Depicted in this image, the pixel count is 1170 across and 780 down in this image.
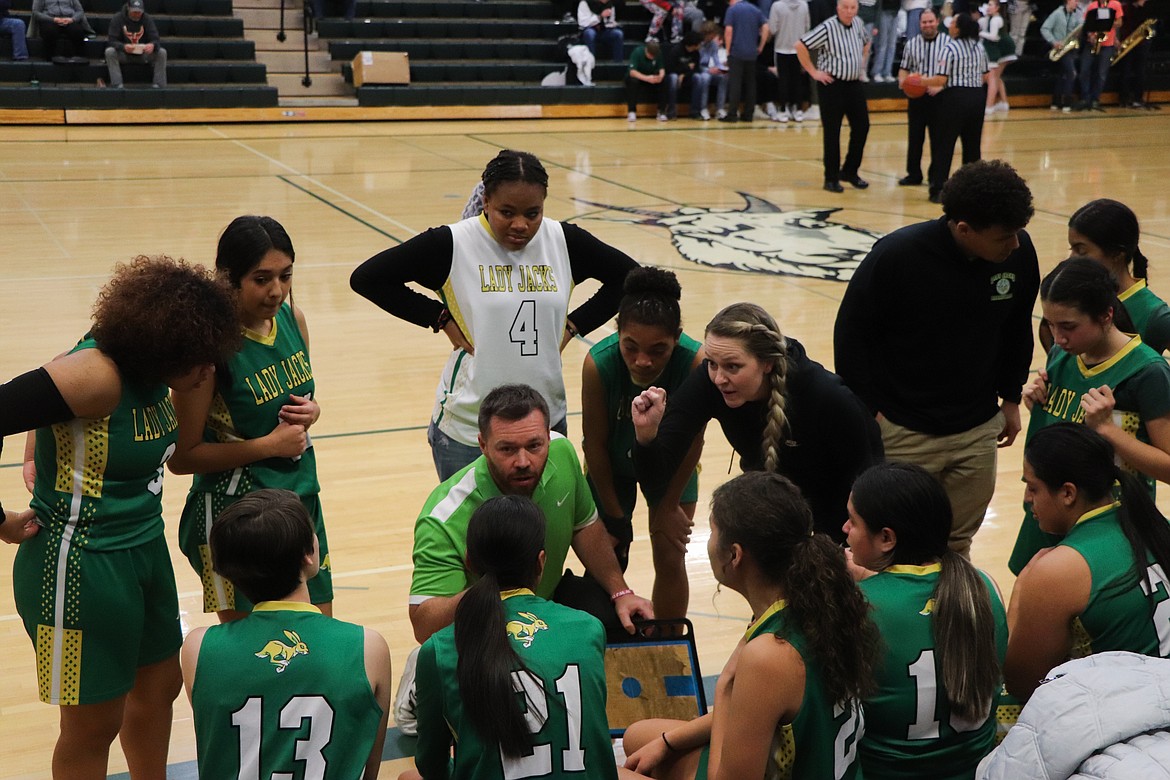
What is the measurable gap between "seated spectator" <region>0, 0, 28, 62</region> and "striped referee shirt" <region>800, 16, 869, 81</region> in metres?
10.6

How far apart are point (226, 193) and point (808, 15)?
9.68 m

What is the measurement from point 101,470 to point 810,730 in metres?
1.62

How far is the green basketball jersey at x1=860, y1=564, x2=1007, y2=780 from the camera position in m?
2.35

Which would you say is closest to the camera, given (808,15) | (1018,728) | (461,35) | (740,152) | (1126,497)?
(1018,728)

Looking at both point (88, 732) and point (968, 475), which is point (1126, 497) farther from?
point (88, 732)

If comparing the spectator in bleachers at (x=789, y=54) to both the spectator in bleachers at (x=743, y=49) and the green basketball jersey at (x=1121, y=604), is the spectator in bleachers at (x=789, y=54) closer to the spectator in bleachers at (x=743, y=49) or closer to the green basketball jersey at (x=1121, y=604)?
the spectator in bleachers at (x=743, y=49)

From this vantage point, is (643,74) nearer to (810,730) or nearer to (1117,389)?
(1117,389)

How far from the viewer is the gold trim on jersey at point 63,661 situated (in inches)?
104

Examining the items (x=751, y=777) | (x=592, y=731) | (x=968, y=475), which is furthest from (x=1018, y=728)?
(x=968, y=475)

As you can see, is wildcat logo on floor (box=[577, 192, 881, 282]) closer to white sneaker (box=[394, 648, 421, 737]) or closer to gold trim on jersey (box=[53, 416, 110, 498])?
white sneaker (box=[394, 648, 421, 737])

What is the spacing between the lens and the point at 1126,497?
103 inches

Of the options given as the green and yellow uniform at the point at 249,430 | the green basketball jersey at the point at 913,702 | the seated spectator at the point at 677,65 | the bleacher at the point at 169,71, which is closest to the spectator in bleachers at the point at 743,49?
the seated spectator at the point at 677,65

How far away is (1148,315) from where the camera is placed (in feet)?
11.8

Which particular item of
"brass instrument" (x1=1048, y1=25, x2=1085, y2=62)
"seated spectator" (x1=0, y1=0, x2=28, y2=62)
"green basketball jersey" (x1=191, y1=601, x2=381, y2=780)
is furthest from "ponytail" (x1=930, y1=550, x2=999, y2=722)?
"brass instrument" (x1=1048, y1=25, x2=1085, y2=62)
